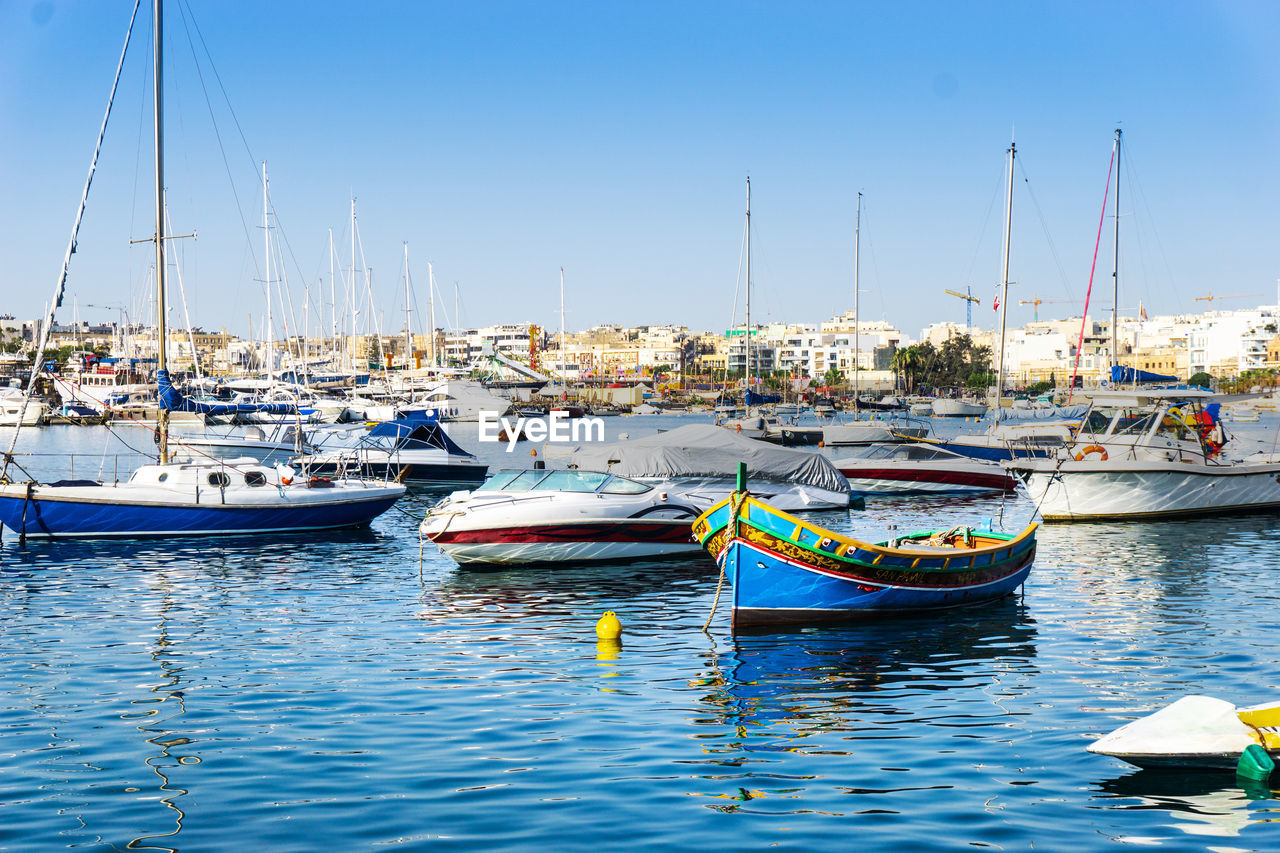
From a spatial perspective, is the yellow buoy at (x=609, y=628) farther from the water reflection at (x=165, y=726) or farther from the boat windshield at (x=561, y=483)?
the boat windshield at (x=561, y=483)

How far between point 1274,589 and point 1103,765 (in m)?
14.3

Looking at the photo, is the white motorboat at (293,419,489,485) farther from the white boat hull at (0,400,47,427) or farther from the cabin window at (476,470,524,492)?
the white boat hull at (0,400,47,427)

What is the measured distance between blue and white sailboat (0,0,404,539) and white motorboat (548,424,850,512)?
735 cm

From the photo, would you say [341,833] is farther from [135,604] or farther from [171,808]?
[135,604]

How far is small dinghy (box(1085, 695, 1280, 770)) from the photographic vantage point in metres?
11.4

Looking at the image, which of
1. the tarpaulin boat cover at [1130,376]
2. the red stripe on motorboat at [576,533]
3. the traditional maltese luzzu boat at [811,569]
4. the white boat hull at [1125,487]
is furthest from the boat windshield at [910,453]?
the traditional maltese luzzu boat at [811,569]

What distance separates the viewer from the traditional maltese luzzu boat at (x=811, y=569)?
18.7 m

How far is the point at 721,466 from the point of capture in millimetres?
34750

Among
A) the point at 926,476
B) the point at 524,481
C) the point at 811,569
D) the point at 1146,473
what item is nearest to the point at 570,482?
the point at 524,481

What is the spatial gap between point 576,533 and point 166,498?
1204 cm

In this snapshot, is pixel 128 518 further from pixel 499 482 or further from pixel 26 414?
pixel 26 414

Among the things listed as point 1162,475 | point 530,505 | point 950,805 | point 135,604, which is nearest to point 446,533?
point 530,505

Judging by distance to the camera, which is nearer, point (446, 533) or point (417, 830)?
point (417, 830)

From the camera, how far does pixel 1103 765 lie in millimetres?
11969
